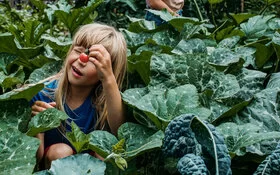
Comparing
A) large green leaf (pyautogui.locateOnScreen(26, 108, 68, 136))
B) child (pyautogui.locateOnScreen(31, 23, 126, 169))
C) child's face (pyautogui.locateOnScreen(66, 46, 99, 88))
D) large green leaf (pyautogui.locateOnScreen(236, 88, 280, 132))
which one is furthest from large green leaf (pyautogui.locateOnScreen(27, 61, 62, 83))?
large green leaf (pyautogui.locateOnScreen(236, 88, 280, 132))

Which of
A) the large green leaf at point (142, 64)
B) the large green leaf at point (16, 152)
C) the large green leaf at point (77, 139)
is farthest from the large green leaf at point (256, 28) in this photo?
the large green leaf at point (16, 152)

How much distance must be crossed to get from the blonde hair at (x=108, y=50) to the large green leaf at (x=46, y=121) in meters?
0.37

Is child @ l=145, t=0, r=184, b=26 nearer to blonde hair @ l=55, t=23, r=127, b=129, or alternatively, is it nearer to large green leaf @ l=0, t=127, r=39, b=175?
blonde hair @ l=55, t=23, r=127, b=129

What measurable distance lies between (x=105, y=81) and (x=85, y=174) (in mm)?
583

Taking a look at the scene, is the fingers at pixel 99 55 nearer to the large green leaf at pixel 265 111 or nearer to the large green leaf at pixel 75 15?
the large green leaf at pixel 265 111

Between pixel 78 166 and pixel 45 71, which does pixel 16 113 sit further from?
pixel 45 71

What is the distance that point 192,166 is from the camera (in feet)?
3.55

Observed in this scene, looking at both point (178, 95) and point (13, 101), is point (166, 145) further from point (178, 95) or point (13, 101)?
point (13, 101)

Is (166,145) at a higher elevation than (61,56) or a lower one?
higher

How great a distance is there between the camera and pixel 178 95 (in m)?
1.50

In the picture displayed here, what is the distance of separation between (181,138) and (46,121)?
451mm

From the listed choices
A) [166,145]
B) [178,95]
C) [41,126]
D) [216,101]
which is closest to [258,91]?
[216,101]

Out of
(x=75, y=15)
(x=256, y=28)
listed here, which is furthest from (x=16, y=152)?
(x=256, y=28)

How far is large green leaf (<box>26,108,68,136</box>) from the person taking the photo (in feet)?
4.62
